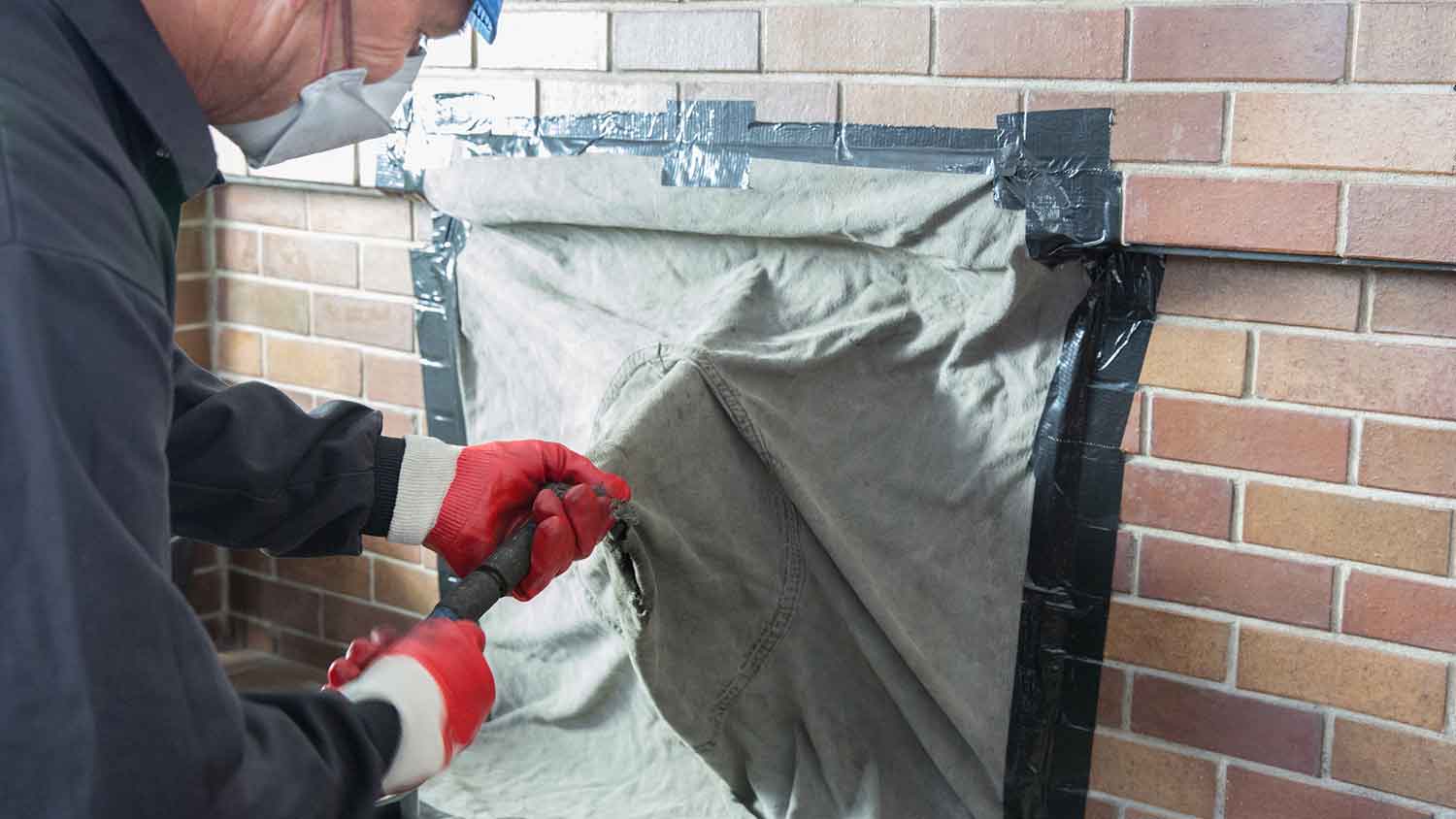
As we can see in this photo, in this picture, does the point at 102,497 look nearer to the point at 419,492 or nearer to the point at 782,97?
the point at 419,492

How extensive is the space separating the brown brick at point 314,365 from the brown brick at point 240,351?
0.12 ft

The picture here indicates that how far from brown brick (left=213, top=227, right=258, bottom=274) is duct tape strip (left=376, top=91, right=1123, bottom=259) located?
474mm

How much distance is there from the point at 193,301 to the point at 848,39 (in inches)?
63.3

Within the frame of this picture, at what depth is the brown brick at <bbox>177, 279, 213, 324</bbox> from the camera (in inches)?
114

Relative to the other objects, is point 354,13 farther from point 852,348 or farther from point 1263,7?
point 1263,7

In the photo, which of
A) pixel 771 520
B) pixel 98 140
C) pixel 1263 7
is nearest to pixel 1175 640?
pixel 771 520

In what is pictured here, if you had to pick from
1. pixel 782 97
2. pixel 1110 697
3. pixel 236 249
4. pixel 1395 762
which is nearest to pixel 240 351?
pixel 236 249

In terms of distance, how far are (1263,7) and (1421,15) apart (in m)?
0.18

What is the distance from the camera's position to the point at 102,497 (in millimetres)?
949

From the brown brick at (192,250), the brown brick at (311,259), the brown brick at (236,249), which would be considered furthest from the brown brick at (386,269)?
the brown brick at (192,250)

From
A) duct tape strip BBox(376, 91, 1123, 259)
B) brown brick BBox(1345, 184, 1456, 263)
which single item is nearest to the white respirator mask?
duct tape strip BBox(376, 91, 1123, 259)

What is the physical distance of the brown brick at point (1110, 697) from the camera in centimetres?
200

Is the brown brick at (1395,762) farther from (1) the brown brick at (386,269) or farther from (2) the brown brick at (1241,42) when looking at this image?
(1) the brown brick at (386,269)

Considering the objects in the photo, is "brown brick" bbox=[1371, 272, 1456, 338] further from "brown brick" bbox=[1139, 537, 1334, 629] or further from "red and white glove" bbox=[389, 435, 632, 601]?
"red and white glove" bbox=[389, 435, 632, 601]
